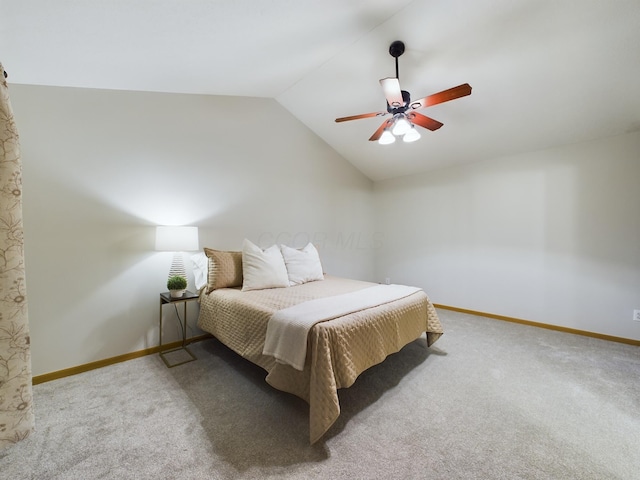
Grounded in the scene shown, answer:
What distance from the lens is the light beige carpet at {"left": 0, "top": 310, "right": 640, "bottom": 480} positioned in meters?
1.34

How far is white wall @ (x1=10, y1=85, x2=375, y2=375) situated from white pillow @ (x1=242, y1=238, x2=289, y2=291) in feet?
1.90

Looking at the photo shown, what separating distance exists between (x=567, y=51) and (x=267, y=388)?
349 cm

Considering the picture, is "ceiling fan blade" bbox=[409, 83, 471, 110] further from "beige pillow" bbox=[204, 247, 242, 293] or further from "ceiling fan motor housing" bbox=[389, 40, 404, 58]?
"beige pillow" bbox=[204, 247, 242, 293]

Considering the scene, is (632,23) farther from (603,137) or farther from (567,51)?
(603,137)

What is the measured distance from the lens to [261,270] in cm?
270

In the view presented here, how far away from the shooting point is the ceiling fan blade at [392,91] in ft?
6.16

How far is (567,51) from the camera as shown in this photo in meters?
2.15

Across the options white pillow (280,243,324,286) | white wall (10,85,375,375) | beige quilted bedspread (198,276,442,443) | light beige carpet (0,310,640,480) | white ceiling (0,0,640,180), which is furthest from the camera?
white pillow (280,243,324,286)

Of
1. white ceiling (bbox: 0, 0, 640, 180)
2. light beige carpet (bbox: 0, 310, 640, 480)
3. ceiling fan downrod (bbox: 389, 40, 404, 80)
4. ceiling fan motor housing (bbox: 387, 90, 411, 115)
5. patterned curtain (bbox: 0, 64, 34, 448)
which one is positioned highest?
ceiling fan downrod (bbox: 389, 40, 404, 80)

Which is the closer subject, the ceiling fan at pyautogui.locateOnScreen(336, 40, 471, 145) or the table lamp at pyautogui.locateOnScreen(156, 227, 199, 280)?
the ceiling fan at pyautogui.locateOnScreen(336, 40, 471, 145)

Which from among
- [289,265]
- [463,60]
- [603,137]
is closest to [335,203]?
[289,265]

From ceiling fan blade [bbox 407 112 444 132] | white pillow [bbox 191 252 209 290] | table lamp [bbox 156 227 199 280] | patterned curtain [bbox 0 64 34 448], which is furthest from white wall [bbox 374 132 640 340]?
patterned curtain [bbox 0 64 34 448]

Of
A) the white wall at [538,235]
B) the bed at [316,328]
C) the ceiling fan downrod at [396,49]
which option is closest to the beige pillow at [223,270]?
the bed at [316,328]

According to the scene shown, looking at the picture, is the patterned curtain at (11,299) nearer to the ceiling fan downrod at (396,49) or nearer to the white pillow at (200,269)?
the white pillow at (200,269)
